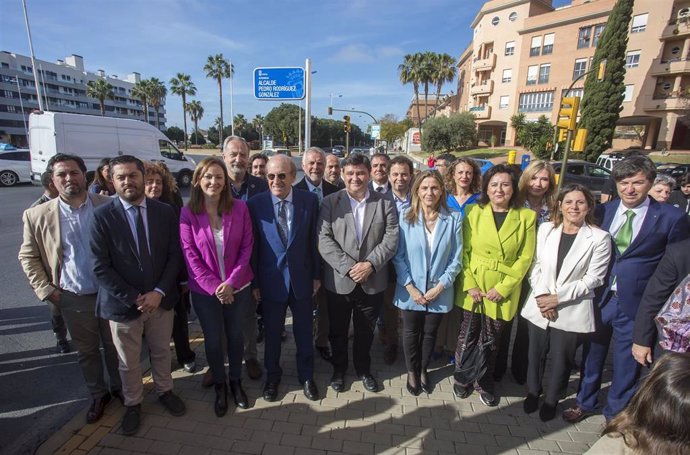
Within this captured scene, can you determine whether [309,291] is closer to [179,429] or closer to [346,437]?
[346,437]

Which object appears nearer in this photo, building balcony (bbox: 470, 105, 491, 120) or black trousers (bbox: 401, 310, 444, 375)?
black trousers (bbox: 401, 310, 444, 375)

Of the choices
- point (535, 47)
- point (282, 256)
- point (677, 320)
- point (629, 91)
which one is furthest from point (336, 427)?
point (535, 47)

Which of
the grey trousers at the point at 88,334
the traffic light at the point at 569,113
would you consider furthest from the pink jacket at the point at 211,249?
the traffic light at the point at 569,113

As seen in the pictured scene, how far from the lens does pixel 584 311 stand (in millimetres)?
2791

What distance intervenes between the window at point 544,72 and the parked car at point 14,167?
4383 centimetres

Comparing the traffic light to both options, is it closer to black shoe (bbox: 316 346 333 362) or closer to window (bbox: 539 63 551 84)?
black shoe (bbox: 316 346 333 362)

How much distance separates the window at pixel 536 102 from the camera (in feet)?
121

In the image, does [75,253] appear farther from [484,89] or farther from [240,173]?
[484,89]

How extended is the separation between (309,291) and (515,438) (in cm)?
208

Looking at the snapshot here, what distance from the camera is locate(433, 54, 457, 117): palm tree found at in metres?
46.9

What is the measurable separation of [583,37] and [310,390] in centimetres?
4428

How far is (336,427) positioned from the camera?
9.27 feet

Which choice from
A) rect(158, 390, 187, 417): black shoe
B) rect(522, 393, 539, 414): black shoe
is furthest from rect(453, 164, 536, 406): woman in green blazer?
rect(158, 390, 187, 417): black shoe

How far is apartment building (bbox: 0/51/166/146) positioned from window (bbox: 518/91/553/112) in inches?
2362
